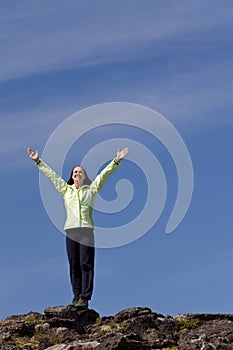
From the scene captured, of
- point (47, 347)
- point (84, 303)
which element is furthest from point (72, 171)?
point (47, 347)

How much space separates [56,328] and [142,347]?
3.31 m

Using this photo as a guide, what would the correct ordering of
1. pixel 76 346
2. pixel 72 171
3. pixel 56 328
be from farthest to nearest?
1. pixel 72 171
2. pixel 56 328
3. pixel 76 346

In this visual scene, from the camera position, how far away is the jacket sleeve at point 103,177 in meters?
31.2

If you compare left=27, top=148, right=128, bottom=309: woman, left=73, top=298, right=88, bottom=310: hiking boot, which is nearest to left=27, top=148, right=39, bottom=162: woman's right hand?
left=27, top=148, right=128, bottom=309: woman

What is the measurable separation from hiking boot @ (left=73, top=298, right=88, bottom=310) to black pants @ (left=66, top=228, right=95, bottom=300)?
124 mm

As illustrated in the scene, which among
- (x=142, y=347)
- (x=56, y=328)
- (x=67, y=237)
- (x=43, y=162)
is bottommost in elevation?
(x=142, y=347)

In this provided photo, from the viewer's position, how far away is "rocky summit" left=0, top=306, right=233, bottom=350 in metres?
27.4

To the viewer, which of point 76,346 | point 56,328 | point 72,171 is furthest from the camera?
point 72,171

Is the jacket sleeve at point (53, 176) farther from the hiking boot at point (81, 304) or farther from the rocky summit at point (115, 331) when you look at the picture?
the rocky summit at point (115, 331)

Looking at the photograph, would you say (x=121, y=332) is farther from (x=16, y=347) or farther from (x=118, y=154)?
(x=118, y=154)

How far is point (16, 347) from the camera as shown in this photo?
27984 mm

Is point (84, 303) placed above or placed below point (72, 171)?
below

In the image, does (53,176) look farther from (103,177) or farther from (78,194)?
(103,177)

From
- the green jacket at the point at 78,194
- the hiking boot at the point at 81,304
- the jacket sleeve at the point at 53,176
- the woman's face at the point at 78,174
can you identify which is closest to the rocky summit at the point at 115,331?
the hiking boot at the point at 81,304
